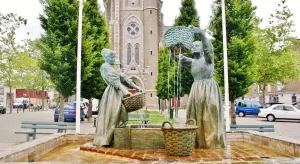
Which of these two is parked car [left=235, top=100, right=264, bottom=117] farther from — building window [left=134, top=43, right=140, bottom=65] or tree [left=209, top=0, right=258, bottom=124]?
building window [left=134, top=43, right=140, bottom=65]

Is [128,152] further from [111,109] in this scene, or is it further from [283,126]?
[283,126]

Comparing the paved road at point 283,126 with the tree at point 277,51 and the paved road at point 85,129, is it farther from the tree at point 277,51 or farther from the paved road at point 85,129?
the tree at point 277,51

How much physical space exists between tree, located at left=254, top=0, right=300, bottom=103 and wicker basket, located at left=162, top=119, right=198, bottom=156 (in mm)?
28334

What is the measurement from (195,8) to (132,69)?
105ft

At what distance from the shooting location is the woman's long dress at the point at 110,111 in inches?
240

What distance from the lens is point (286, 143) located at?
5.59 metres

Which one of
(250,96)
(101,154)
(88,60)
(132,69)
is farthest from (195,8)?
(250,96)

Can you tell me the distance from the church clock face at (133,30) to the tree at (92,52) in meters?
30.8

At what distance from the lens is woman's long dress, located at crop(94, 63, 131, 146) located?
6086 mm

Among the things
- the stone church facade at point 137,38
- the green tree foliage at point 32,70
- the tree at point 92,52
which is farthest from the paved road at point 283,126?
the stone church facade at point 137,38

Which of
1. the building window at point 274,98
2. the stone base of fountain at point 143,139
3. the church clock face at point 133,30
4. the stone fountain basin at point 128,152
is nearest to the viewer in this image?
the stone fountain basin at point 128,152

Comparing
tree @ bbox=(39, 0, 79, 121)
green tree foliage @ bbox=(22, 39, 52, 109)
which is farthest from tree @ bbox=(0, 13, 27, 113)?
tree @ bbox=(39, 0, 79, 121)

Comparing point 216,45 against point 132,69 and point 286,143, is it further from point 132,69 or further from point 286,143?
point 132,69

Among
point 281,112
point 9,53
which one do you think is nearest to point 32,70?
point 9,53
